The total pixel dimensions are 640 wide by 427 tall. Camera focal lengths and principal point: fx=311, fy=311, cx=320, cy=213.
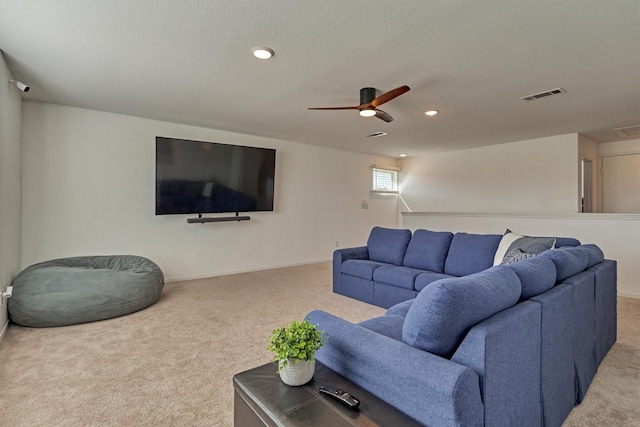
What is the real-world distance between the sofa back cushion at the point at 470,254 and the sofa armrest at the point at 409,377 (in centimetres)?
252

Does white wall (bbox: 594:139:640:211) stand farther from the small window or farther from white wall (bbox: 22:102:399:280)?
white wall (bbox: 22:102:399:280)

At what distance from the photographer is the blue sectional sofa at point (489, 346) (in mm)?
999

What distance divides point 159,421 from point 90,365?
1002 millimetres

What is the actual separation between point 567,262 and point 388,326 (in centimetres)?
118

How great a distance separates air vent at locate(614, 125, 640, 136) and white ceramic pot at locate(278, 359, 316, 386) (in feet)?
21.0

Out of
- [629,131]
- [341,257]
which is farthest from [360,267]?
[629,131]

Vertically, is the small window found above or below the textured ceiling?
below

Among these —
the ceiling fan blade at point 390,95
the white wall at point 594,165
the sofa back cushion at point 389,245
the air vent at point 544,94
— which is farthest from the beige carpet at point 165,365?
the white wall at point 594,165

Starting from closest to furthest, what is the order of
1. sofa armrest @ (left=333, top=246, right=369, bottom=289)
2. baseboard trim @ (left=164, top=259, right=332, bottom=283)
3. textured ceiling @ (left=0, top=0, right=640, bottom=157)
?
textured ceiling @ (left=0, top=0, right=640, bottom=157)
sofa armrest @ (left=333, top=246, right=369, bottom=289)
baseboard trim @ (left=164, top=259, right=332, bottom=283)

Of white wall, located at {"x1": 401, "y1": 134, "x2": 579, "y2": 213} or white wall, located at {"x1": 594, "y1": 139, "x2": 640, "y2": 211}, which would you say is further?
white wall, located at {"x1": 594, "y1": 139, "x2": 640, "y2": 211}

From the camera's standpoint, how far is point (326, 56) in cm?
263

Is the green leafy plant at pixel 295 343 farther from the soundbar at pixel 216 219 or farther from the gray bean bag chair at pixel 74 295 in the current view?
the soundbar at pixel 216 219

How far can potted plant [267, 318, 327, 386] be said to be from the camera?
113 centimetres

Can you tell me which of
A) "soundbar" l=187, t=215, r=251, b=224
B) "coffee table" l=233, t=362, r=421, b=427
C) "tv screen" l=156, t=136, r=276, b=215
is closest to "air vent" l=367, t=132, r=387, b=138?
"tv screen" l=156, t=136, r=276, b=215
